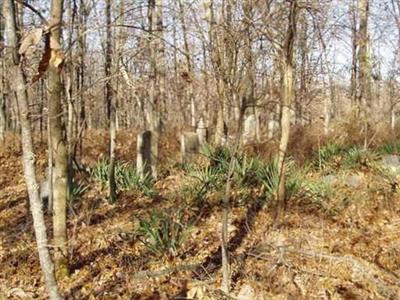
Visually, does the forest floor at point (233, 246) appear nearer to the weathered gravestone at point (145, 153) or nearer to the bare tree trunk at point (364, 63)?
the weathered gravestone at point (145, 153)

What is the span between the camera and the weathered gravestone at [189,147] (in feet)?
35.2

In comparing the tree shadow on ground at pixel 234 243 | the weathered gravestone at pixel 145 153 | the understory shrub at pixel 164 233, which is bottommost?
the tree shadow on ground at pixel 234 243

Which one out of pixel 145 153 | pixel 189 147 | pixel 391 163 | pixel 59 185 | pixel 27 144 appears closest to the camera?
pixel 27 144

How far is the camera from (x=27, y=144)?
4223 mm

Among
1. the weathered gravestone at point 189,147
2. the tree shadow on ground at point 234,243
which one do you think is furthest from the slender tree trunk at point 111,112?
the tree shadow on ground at point 234,243

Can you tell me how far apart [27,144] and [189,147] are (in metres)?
6.74

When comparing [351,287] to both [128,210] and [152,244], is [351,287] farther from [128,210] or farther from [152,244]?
[128,210]

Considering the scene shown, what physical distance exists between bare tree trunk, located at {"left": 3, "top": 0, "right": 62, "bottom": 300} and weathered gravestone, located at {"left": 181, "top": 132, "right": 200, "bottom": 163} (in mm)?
6429

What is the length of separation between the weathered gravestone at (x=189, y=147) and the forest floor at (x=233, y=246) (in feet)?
4.85

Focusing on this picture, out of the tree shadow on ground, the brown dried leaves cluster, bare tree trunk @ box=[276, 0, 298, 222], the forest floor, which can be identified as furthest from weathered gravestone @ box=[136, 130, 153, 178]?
the brown dried leaves cluster

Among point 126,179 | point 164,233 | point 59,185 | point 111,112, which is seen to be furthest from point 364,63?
point 59,185

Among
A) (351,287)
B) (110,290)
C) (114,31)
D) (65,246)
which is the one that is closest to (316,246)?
(351,287)

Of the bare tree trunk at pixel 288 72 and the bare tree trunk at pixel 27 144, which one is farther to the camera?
the bare tree trunk at pixel 288 72

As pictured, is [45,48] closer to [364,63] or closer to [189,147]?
[189,147]
